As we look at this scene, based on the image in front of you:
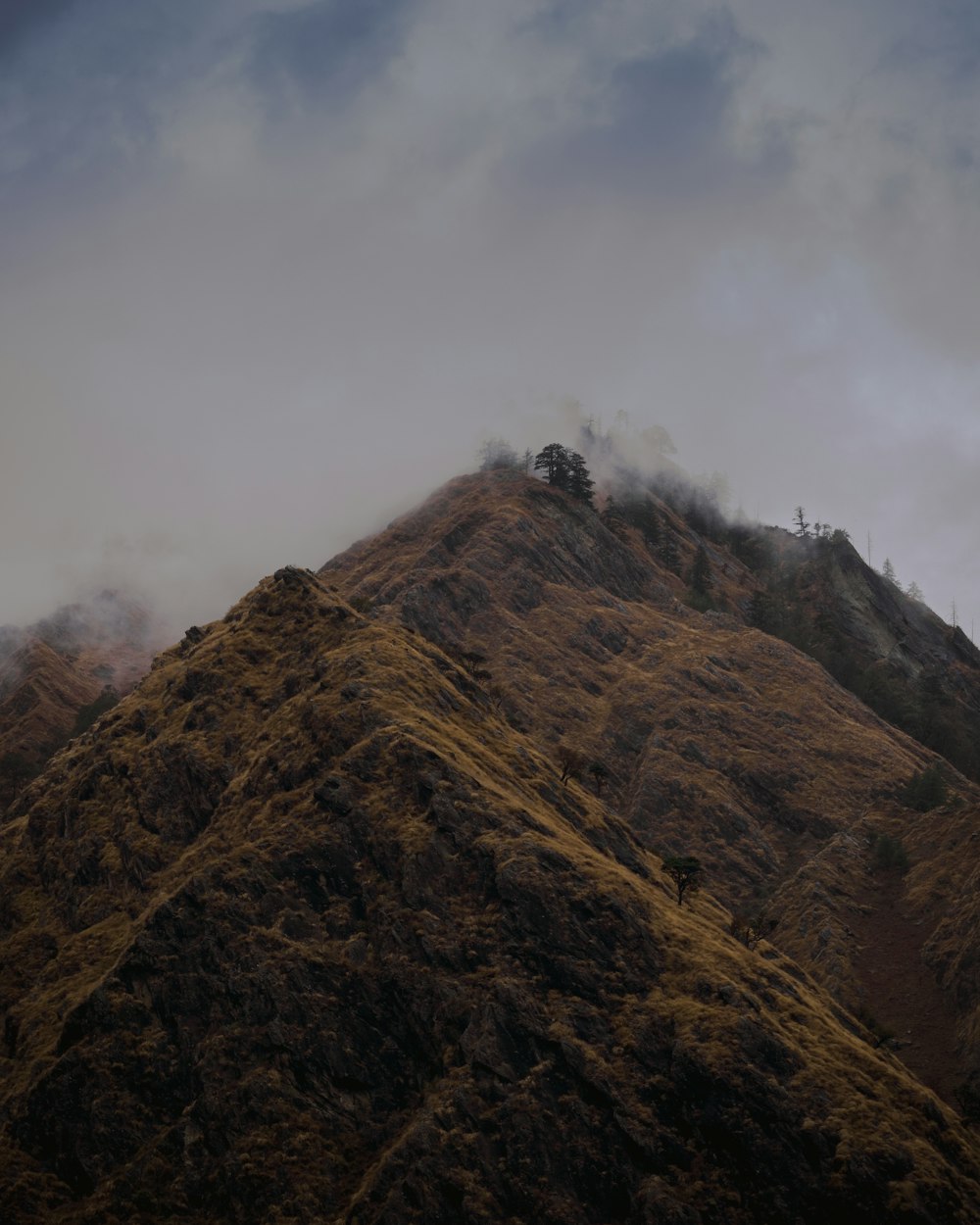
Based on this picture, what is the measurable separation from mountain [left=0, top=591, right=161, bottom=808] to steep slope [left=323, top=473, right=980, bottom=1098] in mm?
41364

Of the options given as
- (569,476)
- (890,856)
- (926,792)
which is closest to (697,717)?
(926,792)

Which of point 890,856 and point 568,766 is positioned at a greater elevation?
point 890,856

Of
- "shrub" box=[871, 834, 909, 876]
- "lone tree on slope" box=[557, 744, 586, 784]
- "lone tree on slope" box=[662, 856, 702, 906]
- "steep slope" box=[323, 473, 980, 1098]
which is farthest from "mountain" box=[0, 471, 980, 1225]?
"lone tree on slope" box=[662, 856, 702, 906]

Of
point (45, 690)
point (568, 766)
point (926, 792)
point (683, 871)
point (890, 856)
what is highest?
point (926, 792)

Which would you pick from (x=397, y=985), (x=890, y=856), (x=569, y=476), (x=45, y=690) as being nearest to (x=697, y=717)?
(x=890, y=856)

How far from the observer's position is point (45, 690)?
168375 mm

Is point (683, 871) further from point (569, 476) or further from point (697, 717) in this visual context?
point (569, 476)

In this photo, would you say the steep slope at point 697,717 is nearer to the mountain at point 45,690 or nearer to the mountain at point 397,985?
the mountain at point 397,985

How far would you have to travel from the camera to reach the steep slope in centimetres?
10875

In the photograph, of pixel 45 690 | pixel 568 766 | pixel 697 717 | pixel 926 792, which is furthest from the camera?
pixel 45 690

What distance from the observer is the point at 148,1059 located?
230ft

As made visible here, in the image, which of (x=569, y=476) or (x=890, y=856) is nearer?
(x=890, y=856)

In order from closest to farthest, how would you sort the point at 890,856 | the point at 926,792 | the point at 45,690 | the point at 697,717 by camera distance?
the point at 890,856 < the point at 926,792 < the point at 697,717 < the point at 45,690

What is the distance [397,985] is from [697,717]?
77479mm
